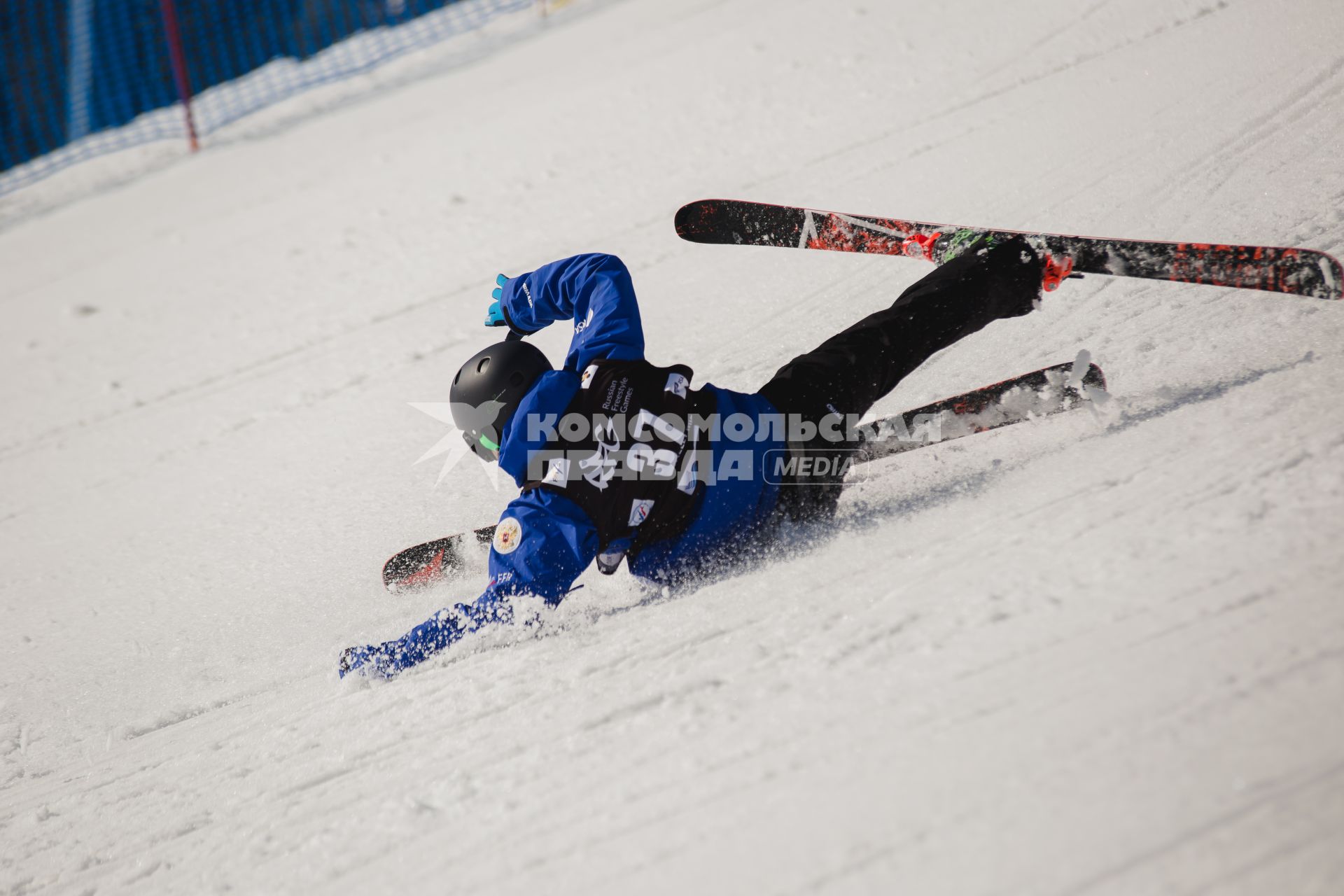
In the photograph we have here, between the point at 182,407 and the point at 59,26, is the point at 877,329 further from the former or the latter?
the point at 59,26

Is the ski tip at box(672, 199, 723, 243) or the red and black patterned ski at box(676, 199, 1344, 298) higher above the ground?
the ski tip at box(672, 199, 723, 243)

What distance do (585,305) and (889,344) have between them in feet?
2.97

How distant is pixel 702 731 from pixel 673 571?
70 centimetres

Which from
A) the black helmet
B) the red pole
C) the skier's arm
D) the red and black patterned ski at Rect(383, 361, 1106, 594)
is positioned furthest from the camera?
the red pole

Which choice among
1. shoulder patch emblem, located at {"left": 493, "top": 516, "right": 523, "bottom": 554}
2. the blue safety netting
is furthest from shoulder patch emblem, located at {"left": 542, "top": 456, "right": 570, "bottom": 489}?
the blue safety netting

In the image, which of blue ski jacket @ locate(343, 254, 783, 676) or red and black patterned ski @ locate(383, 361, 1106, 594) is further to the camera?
red and black patterned ski @ locate(383, 361, 1106, 594)

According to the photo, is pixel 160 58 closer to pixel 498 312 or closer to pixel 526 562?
pixel 498 312

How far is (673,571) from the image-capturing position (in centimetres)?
265

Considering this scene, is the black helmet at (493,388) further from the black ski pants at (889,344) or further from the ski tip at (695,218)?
the ski tip at (695,218)

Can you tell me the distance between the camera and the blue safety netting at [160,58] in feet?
27.2

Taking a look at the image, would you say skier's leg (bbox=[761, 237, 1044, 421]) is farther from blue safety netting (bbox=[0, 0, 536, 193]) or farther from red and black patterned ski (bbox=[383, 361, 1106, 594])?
blue safety netting (bbox=[0, 0, 536, 193])

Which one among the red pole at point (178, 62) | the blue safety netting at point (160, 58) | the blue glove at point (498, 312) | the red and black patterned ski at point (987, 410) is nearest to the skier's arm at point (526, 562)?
the blue glove at point (498, 312)

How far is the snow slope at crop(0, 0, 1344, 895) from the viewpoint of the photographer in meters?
1.67

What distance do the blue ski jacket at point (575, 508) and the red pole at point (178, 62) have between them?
6425 millimetres
